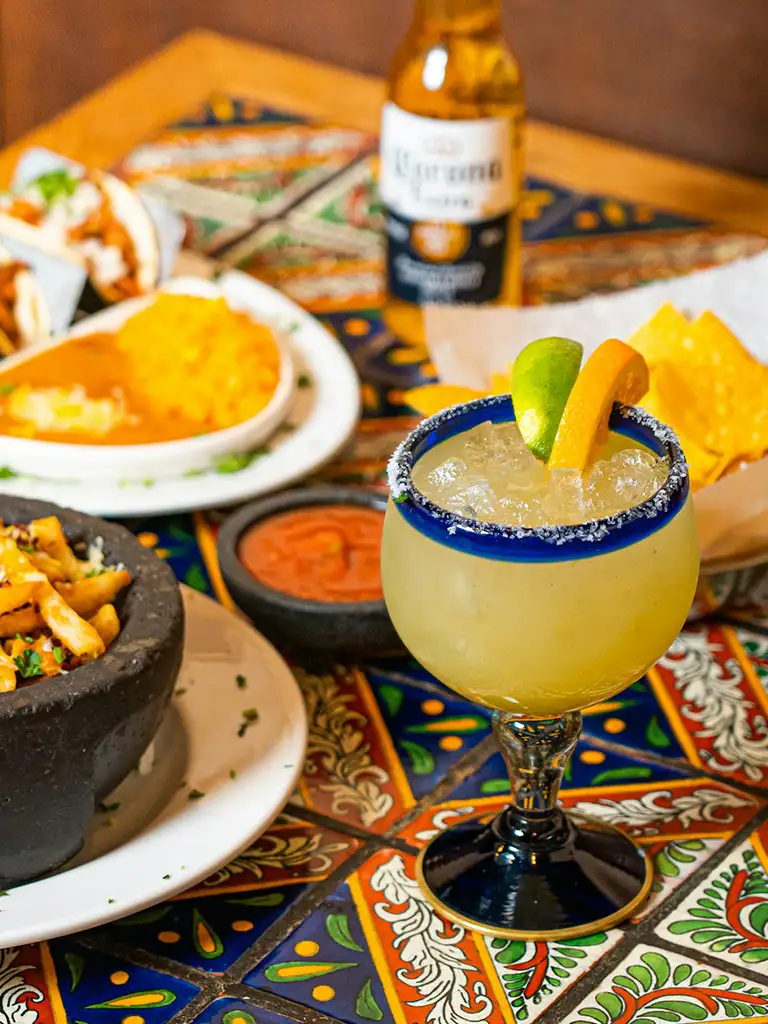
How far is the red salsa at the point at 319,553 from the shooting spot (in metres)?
1.54

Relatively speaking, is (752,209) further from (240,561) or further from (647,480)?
(647,480)

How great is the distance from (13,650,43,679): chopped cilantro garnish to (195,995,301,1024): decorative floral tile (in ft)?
0.89

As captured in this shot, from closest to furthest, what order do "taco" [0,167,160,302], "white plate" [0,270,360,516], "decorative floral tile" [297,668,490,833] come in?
1. "decorative floral tile" [297,668,490,833]
2. "white plate" [0,270,360,516]
3. "taco" [0,167,160,302]

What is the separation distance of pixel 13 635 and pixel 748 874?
61 centimetres

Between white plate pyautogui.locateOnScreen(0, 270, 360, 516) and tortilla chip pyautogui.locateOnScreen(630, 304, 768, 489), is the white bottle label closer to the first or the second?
white plate pyautogui.locateOnScreen(0, 270, 360, 516)

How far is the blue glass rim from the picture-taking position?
3.40ft

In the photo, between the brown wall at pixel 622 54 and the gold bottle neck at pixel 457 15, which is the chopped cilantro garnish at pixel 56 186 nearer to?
the gold bottle neck at pixel 457 15

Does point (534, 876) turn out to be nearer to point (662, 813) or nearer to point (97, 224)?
point (662, 813)

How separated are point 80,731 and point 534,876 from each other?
371 millimetres

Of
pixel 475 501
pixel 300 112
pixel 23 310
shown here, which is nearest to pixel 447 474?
pixel 475 501

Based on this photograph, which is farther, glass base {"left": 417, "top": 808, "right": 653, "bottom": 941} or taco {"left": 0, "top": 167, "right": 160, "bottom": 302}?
taco {"left": 0, "top": 167, "right": 160, "bottom": 302}

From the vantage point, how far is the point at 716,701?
1487 millimetres

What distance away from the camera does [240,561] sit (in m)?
1.55

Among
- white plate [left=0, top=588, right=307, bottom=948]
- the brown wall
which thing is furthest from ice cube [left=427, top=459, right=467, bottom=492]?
the brown wall
